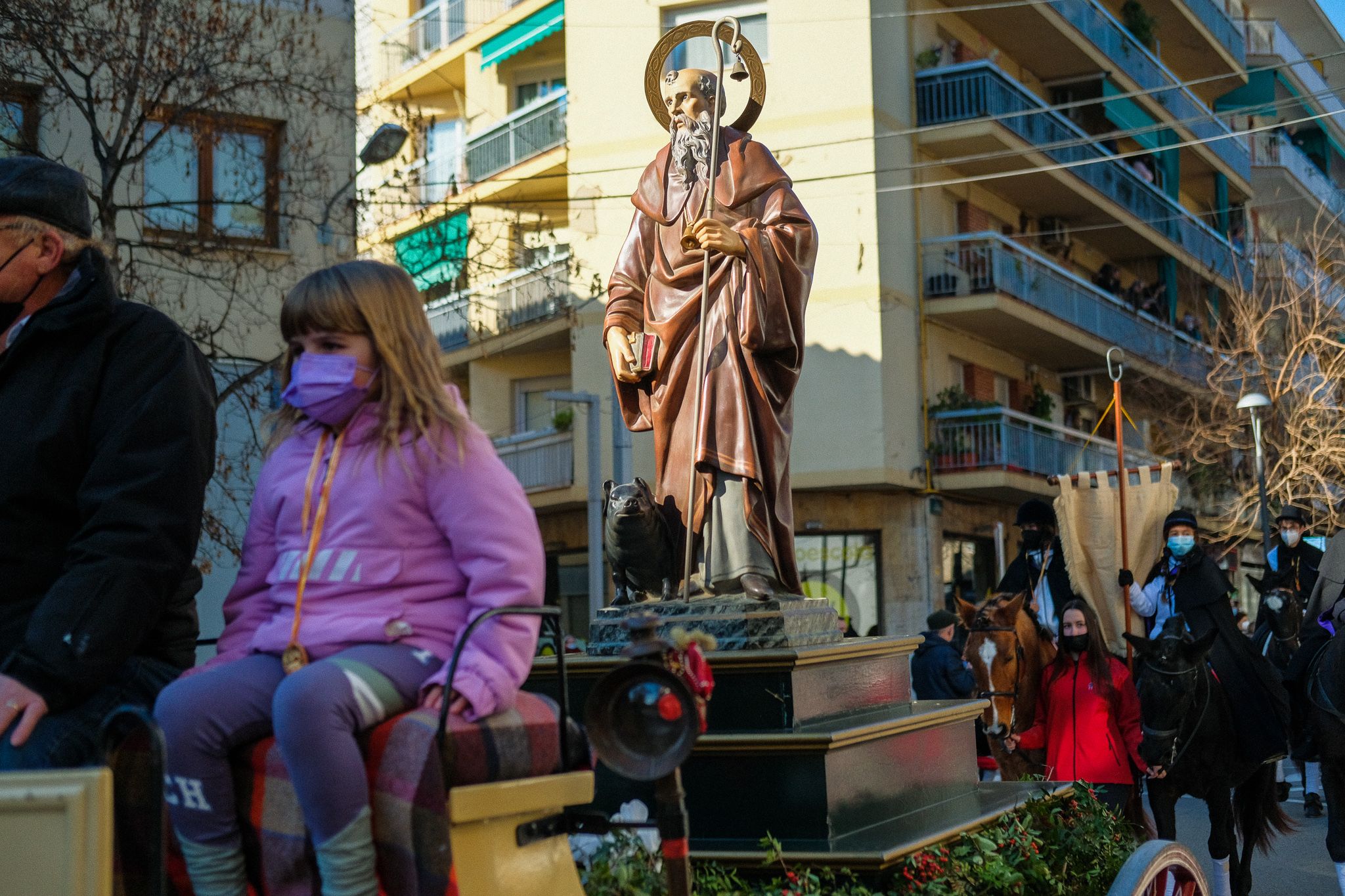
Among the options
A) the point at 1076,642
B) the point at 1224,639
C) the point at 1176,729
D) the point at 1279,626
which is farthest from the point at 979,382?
the point at 1176,729

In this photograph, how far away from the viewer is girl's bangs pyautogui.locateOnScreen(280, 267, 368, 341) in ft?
11.2

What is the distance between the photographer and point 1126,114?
3491 cm

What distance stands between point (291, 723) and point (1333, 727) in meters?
Answer: 8.36

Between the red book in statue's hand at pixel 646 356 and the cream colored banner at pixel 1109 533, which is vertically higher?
the red book in statue's hand at pixel 646 356

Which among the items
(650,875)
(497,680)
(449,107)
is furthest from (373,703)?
(449,107)

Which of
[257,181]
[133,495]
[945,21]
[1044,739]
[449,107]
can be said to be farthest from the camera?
[449,107]

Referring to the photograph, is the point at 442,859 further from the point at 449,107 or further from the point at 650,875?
the point at 449,107

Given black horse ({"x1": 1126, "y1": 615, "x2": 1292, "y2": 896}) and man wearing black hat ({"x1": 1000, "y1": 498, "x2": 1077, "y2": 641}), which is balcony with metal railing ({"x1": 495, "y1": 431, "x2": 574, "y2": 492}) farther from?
black horse ({"x1": 1126, "y1": 615, "x2": 1292, "y2": 896})

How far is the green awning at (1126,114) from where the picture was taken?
34.0 m

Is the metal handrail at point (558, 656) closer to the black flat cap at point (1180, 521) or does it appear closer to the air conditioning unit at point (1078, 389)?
the black flat cap at point (1180, 521)

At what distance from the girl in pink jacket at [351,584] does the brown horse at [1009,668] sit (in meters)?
7.29

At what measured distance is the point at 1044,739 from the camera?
1009cm

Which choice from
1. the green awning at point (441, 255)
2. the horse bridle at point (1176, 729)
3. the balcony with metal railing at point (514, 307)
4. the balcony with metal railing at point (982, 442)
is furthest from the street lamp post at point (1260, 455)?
the horse bridle at point (1176, 729)

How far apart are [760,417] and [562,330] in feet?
78.6
